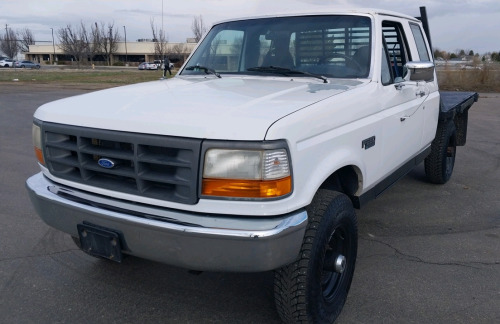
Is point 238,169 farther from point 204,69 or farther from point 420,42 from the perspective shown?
point 420,42

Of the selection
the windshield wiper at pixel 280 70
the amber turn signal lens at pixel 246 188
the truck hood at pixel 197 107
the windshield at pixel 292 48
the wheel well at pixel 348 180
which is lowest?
the wheel well at pixel 348 180

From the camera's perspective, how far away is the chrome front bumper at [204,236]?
2.36 metres

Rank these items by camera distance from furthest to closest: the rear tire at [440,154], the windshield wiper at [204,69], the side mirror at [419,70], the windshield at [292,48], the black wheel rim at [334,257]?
1. the rear tire at [440,154]
2. the windshield wiper at [204,69]
3. the windshield at [292,48]
4. the side mirror at [419,70]
5. the black wheel rim at [334,257]

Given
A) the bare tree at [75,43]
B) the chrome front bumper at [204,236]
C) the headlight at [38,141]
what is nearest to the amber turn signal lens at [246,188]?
the chrome front bumper at [204,236]

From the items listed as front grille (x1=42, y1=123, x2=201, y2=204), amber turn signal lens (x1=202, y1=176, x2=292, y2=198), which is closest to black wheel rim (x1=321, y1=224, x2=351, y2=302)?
amber turn signal lens (x1=202, y1=176, x2=292, y2=198)

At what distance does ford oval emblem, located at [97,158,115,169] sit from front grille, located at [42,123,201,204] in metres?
0.02

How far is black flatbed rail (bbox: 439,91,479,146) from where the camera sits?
5484 mm

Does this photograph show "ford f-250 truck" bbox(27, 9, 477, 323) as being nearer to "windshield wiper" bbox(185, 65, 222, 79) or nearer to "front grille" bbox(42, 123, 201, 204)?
"front grille" bbox(42, 123, 201, 204)

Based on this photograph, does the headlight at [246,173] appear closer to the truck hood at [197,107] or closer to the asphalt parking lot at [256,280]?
the truck hood at [197,107]

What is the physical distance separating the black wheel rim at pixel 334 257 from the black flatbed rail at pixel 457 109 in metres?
2.94

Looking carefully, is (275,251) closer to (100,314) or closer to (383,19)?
(100,314)

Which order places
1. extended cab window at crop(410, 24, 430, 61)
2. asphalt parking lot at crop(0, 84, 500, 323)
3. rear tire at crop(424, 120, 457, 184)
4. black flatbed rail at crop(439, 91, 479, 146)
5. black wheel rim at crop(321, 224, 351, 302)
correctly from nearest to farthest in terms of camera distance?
black wheel rim at crop(321, 224, 351, 302)
asphalt parking lot at crop(0, 84, 500, 323)
extended cab window at crop(410, 24, 430, 61)
black flatbed rail at crop(439, 91, 479, 146)
rear tire at crop(424, 120, 457, 184)

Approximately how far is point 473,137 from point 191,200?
870 centimetres

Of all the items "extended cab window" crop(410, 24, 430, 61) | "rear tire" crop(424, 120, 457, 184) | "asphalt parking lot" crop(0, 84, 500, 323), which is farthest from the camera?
"rear tire" crop(424, 120, 457, 184)
